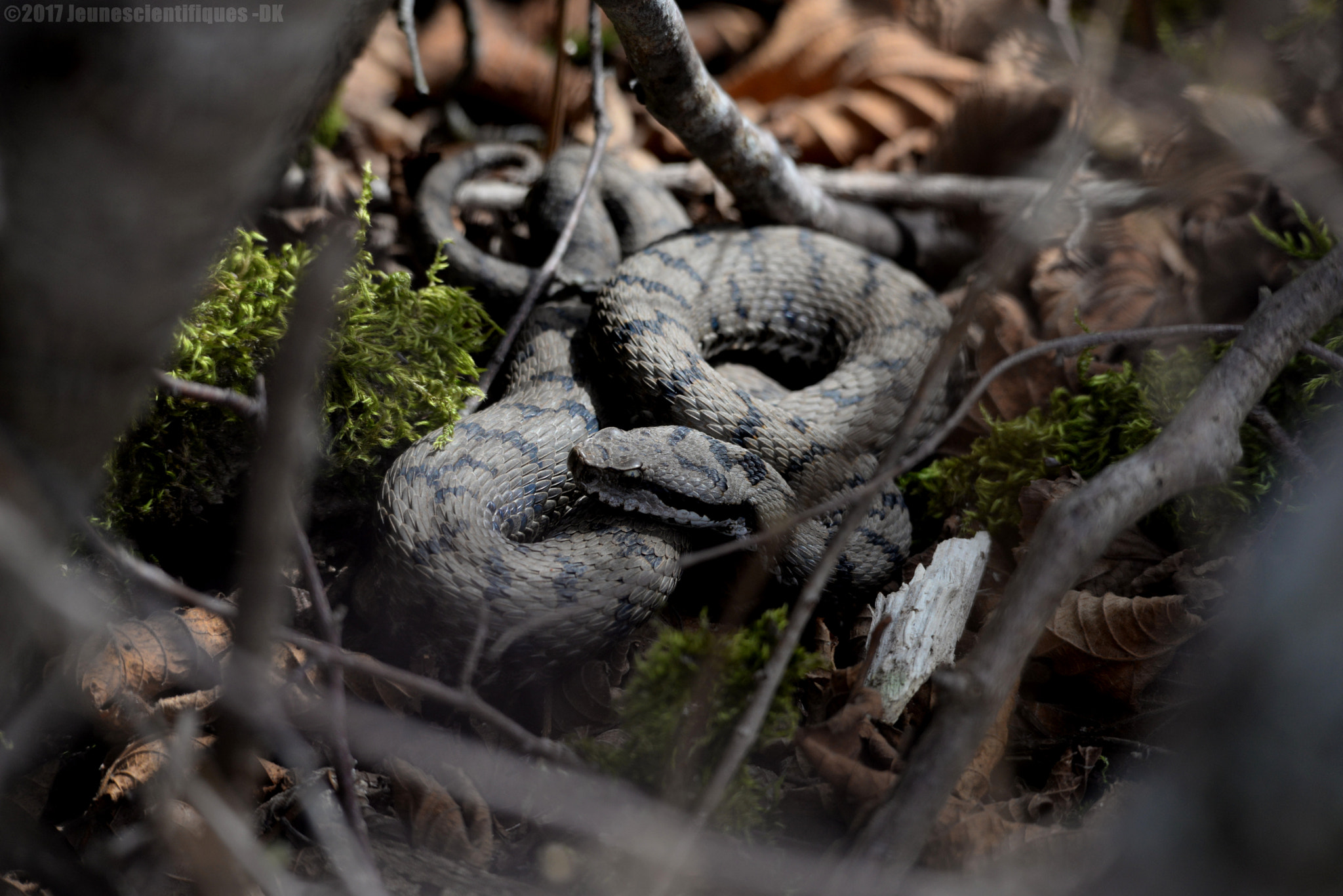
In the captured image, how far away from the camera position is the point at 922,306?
4.41m

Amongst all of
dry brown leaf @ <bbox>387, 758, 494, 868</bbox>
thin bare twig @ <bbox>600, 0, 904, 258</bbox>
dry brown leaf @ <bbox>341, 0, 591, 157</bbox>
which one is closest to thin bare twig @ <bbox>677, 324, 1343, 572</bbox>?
dry brown leaf @ <bbox>387, 758, 494, 868</bbox>

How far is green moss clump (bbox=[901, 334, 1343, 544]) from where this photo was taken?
315 centimetres

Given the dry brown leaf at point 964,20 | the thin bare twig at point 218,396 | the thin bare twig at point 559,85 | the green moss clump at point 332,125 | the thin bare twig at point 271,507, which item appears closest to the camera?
the thin bare twig at point 271,507

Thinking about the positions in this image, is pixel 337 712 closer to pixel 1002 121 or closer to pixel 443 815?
pixel 443 815

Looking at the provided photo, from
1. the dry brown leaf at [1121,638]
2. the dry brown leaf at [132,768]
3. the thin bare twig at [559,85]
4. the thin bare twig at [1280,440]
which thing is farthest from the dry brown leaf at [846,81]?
the dry brown leaf at [132,768]

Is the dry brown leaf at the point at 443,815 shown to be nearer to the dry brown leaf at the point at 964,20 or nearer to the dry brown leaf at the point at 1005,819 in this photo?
the dry brown leaf at the point at 1005,819

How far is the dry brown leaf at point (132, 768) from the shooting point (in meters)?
2.48

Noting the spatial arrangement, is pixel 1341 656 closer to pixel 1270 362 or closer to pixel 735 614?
pixel 1270 362

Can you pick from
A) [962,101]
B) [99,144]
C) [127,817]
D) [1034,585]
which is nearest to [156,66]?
[99,144]

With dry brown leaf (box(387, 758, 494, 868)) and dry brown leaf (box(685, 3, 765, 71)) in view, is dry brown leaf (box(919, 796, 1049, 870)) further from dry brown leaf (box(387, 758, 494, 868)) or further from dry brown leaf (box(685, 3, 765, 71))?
dry brown leaf (box(685, 3, 765, 71))

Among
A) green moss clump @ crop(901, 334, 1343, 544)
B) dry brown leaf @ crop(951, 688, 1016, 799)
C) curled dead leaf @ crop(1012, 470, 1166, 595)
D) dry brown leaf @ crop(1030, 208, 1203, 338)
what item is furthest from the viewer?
dry brown leaf @ crop(1030, 208, 1203, 338)

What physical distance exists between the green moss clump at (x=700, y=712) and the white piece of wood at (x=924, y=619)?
531mm

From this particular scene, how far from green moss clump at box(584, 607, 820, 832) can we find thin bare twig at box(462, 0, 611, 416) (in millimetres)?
1703

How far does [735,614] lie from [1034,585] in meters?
1.42
